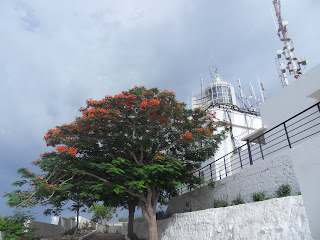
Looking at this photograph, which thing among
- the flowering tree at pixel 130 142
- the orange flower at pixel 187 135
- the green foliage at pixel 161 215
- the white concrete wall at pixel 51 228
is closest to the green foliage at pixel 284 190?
the flowering tree at pixel 130 142

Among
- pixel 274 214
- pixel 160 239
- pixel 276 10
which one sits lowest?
pixel 160 239

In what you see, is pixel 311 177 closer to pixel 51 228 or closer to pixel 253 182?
pixel 253 182

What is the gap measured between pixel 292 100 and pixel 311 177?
940 centimetres

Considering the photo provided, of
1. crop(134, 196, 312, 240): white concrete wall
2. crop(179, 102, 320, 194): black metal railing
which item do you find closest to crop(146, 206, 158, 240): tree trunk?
crop(134, 196, 312, 240): white concrete wall

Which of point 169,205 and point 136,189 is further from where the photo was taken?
point 169,205

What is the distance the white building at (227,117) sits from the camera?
1772cm

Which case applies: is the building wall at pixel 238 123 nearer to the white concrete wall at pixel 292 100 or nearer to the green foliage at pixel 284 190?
the white concrete wall at pixel 292 100

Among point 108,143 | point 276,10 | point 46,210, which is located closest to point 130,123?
point 108,143

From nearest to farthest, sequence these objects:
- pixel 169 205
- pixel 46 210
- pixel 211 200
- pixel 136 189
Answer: pixel 136 189 → pixel 211 200 → pixel 46 210 → pixel 169 205

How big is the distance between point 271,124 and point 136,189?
7743 mm

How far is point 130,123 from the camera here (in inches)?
479

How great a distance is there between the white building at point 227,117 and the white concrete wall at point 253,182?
10.6ft

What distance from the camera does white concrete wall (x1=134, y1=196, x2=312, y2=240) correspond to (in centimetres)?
635

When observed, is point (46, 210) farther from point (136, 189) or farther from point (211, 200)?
point (211, 200)
